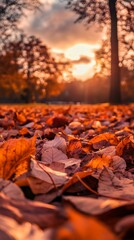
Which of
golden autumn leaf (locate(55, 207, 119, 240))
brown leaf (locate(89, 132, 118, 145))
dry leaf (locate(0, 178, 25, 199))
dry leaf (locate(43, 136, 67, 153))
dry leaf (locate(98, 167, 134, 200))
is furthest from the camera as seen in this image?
brown leaf (locate(89, 132, 118, 145))

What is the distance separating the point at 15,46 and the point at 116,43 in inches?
576

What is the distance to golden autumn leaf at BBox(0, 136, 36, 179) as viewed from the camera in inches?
34.2

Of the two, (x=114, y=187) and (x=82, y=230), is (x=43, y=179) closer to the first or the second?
(x=114, y=187)

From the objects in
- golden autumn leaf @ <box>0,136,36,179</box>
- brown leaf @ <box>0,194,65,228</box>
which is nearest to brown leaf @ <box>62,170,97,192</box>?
golden autumn leaf @ <box>0,136,36,179</box>

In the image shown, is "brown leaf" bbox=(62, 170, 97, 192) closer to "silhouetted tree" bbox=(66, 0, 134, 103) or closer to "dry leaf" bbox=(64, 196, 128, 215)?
"dry leaf" bbox=(64, 196, 128, 215)

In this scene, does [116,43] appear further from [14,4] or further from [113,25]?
[14,4]

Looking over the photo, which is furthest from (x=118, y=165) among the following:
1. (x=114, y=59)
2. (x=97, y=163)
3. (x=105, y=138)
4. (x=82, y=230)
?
(x=114, y=59)

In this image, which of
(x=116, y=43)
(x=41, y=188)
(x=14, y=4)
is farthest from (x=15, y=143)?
(x=14, y=4)

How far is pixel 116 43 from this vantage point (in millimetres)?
15008

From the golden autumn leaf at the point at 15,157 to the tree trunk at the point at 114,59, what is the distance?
14.4 metres

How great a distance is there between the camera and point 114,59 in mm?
15125

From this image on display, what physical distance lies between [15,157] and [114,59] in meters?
14.6

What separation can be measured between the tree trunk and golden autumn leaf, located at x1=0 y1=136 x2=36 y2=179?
14.4m

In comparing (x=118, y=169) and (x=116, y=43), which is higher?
(x=116, y=43)
